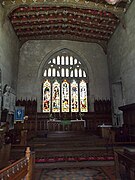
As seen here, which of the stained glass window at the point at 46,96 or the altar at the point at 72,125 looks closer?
the altar at the point at 72,125

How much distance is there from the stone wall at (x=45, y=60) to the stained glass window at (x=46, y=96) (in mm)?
411

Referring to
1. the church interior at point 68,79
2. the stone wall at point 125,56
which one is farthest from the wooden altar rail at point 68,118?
the stone wall at point 125,56

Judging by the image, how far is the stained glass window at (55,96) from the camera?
12891 millimetres

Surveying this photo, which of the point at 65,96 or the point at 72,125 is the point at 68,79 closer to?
the point at 65,96

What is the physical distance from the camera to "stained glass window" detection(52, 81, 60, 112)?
12.9 m

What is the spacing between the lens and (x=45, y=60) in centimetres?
1352

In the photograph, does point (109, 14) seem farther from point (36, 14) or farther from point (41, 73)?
point (41, 73)

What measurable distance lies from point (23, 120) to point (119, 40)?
8.81 m

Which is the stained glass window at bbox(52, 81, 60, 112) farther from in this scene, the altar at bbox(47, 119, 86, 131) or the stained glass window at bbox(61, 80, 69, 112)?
the altar at bbox(47, 119, 86, 131)

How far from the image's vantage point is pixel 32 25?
11797 mm

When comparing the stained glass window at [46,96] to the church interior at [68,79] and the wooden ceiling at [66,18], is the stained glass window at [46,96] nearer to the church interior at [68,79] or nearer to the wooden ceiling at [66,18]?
the church interior at [68,79]

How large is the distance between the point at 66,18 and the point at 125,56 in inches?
191

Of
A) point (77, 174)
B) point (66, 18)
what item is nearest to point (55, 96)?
point (66, 18)

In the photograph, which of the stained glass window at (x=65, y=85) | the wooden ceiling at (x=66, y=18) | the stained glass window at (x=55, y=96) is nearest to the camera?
the wooden ceiling at (x=66, y=18)
